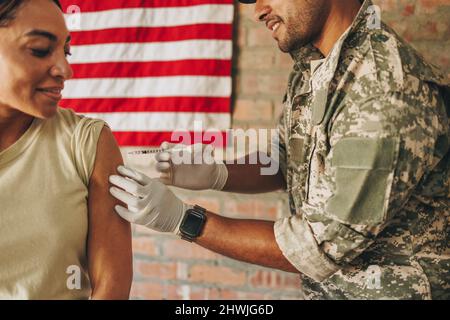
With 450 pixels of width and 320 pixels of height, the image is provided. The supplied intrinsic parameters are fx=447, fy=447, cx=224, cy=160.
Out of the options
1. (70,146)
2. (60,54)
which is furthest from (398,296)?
(60,54)

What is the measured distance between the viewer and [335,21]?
1.18 metres

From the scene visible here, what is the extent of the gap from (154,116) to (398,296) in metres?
1.08

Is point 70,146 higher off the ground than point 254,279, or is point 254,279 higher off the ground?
point 70,146

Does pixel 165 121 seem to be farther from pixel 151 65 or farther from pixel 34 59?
pixel 34 59

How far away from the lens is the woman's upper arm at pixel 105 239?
1025 mm

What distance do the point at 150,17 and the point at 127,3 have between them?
11cm

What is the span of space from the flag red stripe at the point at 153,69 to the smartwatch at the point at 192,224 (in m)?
0.71

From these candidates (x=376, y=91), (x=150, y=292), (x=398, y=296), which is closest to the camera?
(x=376, y=91)

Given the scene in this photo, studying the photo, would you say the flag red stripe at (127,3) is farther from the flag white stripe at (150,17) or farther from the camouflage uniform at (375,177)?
the camouflage uniform at (375,177)

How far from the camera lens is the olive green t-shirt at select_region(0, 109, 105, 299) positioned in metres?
0.98

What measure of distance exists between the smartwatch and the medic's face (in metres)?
0.51

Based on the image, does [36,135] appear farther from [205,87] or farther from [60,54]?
[205,87]

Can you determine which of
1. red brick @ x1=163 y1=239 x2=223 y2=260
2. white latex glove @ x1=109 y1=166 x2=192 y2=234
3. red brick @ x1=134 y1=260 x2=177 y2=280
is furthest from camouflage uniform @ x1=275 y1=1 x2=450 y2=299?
red brick @ x1=134 y1=260 x2=177 y2=280

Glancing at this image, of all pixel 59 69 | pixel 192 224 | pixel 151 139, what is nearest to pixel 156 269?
pixel 151 139
